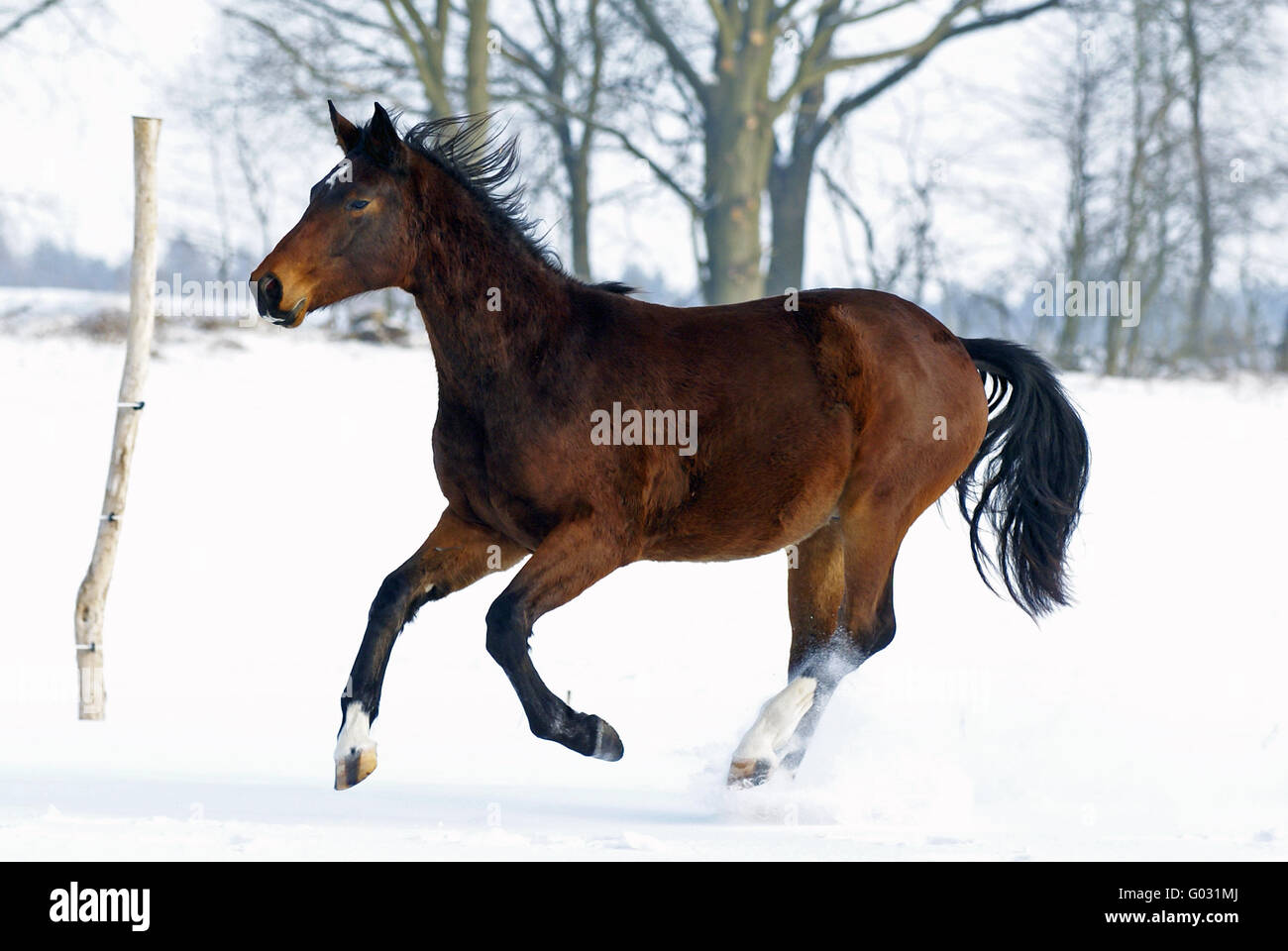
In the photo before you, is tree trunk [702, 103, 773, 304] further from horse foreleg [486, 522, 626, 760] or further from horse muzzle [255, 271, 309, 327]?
horse muzzle [255, 271, 309, 327]

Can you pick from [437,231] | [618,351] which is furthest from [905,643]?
[437,231]

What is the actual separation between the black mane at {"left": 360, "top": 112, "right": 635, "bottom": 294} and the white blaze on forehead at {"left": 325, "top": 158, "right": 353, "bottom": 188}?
0.92ft

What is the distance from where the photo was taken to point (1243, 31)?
55.0 ft

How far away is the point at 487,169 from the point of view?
4395 mm

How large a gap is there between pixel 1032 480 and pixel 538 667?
10.7 ft

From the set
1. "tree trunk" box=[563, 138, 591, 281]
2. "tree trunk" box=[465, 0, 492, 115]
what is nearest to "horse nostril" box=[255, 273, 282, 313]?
"tree trunk" box=[465, 0, 492, 115]

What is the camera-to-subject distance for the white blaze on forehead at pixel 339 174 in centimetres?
396

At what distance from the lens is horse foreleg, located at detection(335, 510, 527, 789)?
4008 mm

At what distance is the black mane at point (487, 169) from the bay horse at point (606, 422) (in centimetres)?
1

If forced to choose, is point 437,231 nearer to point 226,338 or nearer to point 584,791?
point 584,791

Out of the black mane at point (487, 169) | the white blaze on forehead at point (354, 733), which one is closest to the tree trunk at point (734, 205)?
the black mane at point (487, 169)

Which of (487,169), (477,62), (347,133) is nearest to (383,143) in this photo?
(347,133)

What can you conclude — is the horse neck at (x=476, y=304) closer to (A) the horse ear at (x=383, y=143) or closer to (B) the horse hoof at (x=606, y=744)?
(A) the horse ear at (x=383, y=143)

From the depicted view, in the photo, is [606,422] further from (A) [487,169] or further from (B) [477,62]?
(B) [477,62]
